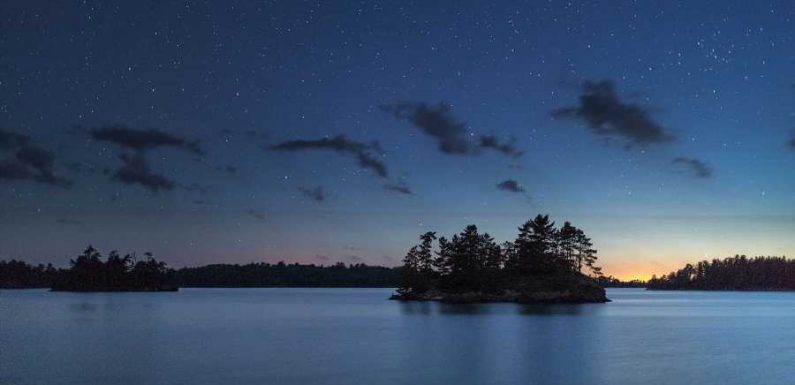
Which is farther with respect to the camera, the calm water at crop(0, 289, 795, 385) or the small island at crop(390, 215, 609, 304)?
the small island at crop(390, 215, 609, 304)

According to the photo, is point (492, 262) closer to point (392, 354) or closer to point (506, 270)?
point (506, 270)

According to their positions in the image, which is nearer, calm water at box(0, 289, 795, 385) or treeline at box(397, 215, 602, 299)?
calm water at box(0, 289, 795, 385)

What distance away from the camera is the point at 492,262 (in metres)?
173

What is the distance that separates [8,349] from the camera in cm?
5853

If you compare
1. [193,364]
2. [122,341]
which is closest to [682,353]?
[193,364]

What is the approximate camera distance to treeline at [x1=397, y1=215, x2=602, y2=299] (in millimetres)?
161250

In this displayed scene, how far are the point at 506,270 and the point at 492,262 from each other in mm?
4843

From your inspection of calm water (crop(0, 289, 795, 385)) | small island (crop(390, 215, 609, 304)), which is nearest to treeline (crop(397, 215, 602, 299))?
small island (crop(390, 215, 609, 304))

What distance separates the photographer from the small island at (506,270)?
159 meters

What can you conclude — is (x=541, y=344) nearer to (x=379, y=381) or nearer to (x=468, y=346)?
(x=468, y=346)

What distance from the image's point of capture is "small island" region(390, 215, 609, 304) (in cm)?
15925

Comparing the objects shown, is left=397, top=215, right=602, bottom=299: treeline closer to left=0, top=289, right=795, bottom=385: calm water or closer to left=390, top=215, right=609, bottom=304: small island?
left=390, top=215, right=609, bottom=304: small island

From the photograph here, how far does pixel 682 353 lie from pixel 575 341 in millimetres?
11264

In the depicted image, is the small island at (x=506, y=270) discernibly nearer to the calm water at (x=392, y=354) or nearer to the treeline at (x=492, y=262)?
the treeline at (x=492, y=262)
